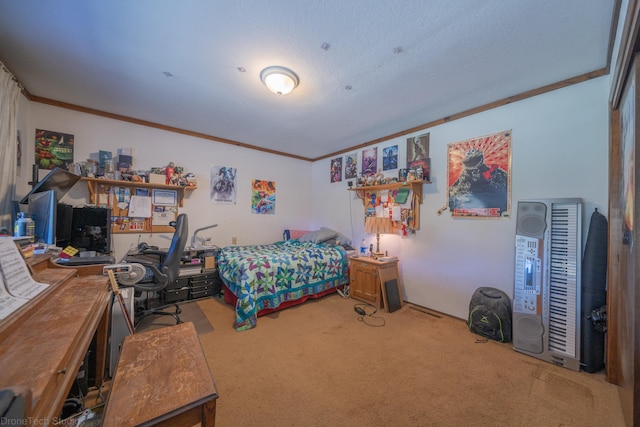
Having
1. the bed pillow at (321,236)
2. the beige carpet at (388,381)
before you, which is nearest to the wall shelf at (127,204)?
the beige carpet at (388,381)

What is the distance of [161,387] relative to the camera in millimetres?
974

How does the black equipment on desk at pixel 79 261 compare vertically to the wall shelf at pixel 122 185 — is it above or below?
below

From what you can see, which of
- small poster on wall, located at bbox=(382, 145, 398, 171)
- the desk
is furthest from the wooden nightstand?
the desk

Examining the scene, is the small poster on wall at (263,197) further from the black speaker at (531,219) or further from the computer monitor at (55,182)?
the black speaker at (531,219)

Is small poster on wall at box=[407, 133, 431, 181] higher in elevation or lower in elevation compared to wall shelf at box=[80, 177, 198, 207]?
higher

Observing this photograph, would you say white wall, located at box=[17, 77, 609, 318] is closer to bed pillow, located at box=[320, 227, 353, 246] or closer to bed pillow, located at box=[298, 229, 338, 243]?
bed pillow, located at box=[320, 227, 353, 246]

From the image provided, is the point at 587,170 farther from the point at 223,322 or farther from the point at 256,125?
the point at 223,322

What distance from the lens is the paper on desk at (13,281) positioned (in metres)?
0.91

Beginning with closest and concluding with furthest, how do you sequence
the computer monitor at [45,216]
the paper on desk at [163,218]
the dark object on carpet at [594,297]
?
the computer monitor at [45,216] < the dark object on carpet at [594,297] < the paper on desk at [163,218]

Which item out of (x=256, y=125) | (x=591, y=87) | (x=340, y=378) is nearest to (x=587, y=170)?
(x=591, y=87)

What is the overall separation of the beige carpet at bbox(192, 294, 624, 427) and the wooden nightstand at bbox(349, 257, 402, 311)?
0.52m

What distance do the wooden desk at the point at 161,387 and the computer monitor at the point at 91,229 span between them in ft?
6.86

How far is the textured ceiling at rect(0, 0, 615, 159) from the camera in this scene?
4.96ft

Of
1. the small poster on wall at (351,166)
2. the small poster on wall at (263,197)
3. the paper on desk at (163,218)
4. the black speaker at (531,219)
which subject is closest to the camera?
the black speaker at (531,219)
